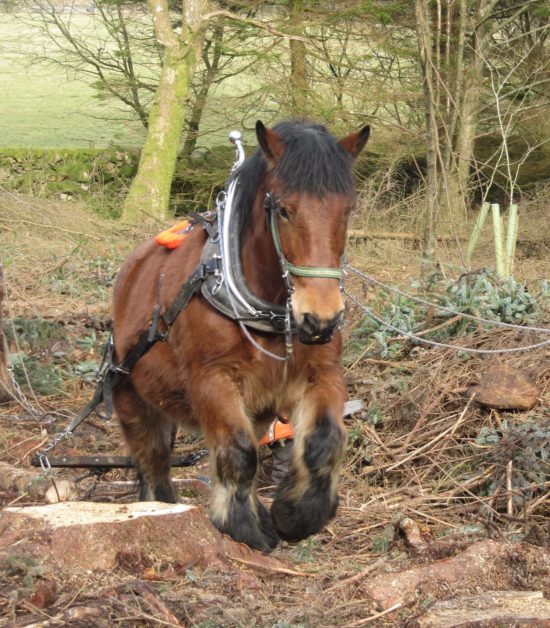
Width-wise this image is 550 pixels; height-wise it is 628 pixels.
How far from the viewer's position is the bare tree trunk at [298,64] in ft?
53.2

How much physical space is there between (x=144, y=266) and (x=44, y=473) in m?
1.26

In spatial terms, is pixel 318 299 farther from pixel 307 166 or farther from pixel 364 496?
pixel 364 496

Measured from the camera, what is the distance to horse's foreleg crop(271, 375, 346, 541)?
12.8ft

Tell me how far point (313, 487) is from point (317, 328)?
2.55 ft

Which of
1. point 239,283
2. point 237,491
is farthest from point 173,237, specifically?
point 237,491

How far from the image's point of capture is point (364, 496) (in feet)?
18.8

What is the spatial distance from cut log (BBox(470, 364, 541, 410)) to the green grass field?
15.1 m

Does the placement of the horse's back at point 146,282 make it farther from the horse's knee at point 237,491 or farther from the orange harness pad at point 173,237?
the horse's knee at point 237,491

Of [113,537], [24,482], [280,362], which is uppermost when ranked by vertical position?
[280,362]

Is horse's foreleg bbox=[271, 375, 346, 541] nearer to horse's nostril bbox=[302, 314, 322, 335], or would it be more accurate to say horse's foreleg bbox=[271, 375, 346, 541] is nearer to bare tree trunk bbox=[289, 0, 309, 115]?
horse's nostril bbox=[302, 314, 322, 335]

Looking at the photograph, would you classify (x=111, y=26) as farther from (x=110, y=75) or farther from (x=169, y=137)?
(x=169, y=137)

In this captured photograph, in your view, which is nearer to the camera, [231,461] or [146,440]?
[231,461]

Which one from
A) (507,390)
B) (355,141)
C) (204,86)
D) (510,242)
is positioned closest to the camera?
(355,141)

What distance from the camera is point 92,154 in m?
19.5
